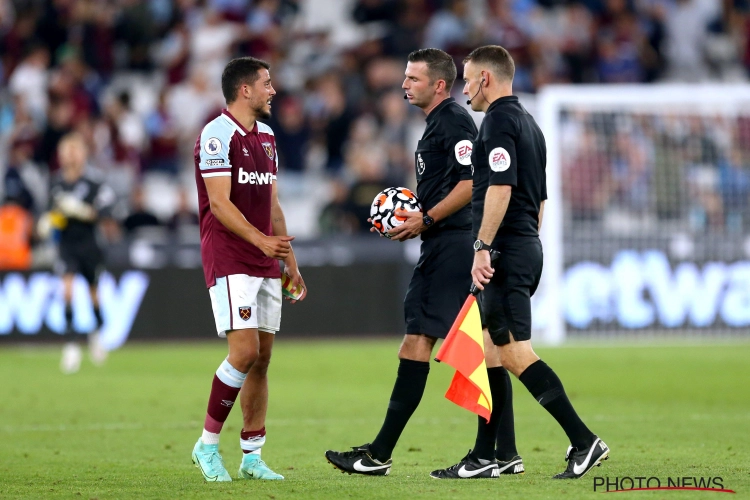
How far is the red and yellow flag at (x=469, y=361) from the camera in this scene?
21.7 ft

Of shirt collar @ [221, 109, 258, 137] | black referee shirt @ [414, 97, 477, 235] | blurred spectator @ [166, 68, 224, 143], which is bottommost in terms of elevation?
black referee shirt @ [414, 97, 477, 235]

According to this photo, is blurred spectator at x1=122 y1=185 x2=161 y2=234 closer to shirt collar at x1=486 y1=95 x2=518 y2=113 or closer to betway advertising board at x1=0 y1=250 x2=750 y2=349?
betway advertising board at x1=0 y1=250 x2=750 y2=349

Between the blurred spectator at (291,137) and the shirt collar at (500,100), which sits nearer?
the shirt collar at (500,100)

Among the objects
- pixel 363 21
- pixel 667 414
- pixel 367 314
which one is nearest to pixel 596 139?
pixel 367 314

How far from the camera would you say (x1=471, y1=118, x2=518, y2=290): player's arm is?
650 cm

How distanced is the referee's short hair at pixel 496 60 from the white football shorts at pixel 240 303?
1747 mm

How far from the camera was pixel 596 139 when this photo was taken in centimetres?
1884

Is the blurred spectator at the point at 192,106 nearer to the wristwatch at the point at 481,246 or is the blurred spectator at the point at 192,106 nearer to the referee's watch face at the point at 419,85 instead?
the referee's watch face at the point at 419,85

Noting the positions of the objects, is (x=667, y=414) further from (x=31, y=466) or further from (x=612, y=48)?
(x=612, y=48)

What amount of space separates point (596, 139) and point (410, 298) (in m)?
12.3

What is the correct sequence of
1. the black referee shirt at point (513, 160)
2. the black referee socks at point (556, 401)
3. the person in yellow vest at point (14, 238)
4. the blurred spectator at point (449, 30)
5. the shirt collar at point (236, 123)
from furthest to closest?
the blurred spectator at point (449, 30) → the person in yellow vest at point (14, 238) → the shirt collar at point (236, 123) → the black referee shirt at point (513, 160) → the black referee socks at point (556, 401)

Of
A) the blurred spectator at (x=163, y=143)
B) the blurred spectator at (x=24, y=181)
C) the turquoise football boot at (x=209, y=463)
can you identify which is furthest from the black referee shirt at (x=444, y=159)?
the blurred spectator at (x=163, y=143)

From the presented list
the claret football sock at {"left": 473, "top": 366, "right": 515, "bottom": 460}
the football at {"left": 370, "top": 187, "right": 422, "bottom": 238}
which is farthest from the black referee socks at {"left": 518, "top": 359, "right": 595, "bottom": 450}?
the football at {"left": 370, "top": 187, "right": 422, "bottom": 238}

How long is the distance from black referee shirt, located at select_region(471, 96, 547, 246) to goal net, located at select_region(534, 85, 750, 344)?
431 inches
